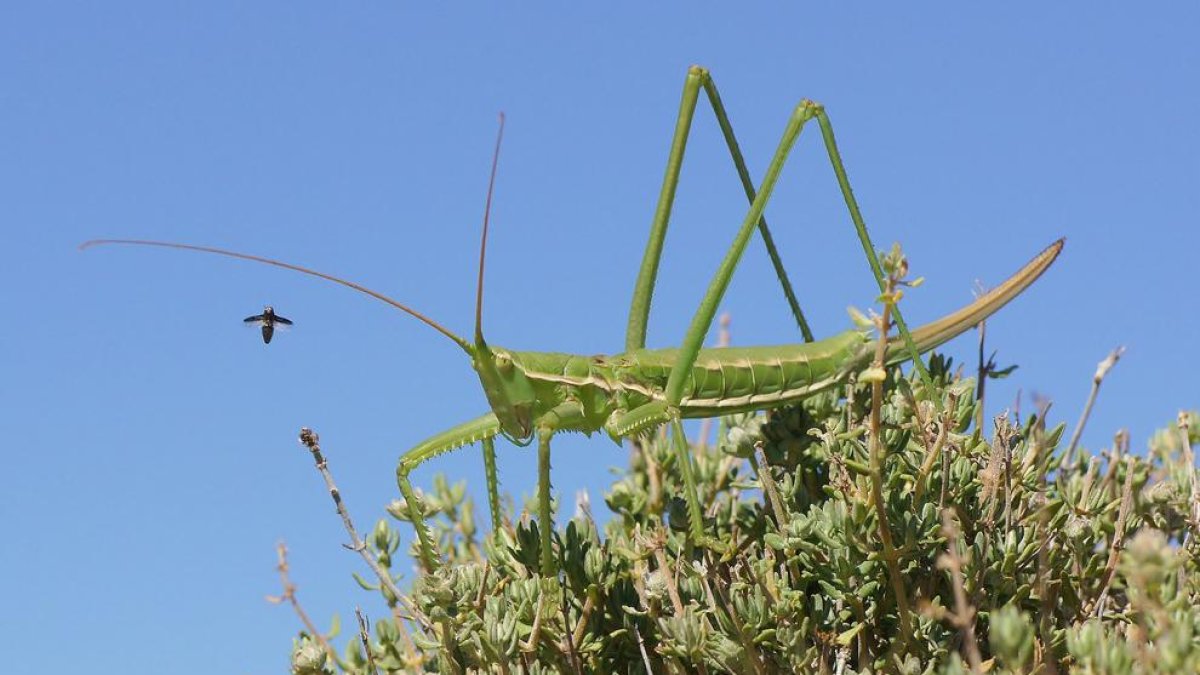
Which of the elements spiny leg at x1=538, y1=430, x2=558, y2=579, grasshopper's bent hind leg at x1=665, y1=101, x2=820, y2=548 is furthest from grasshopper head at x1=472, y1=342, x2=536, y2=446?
grasshopper's bent hind leg at x1=665, y1=101, x2=820, y2=548

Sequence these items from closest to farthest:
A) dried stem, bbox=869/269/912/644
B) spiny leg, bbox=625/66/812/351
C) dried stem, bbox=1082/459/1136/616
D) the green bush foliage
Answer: dried stem, bbox=869/269/912/644, the green bush foliage, dried stem, bbox=1082/459/1136/616, spiny leg, bbox=625/66/812/351

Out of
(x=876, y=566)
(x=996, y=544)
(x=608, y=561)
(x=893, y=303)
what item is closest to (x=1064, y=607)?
(x=996, y=544)

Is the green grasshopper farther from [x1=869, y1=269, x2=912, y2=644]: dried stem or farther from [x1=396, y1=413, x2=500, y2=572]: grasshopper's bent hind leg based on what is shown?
[x1=869, y1=269, x2=912, y2=644]: dried stem

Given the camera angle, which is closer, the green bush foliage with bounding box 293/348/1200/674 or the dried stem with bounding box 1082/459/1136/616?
the green bush foliage with bounding box 293/348/1200/674

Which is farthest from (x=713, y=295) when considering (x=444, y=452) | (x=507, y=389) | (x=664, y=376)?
(x=444, y=452)

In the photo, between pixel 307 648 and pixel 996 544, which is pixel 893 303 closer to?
pixel 996 544

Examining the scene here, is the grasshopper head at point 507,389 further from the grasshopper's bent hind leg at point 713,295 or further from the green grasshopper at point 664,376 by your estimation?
the grasshopper's bent hind leg at point 713,295

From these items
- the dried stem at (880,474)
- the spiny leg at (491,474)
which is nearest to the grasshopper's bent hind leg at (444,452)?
the spiny leg at (491,474)
